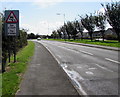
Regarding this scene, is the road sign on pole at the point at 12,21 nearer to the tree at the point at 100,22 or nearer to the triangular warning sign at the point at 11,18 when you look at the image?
the triangular warning sign at the point at 11,18

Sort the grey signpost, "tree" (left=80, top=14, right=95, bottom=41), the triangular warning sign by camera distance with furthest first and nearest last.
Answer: "tree" (left=80, top=14, right=95, bottom=41), the triangular warning sign, the grey signpost

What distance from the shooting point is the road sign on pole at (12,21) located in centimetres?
1114

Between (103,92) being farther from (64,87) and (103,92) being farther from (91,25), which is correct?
(91,25)

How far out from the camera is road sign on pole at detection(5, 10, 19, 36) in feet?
36.6

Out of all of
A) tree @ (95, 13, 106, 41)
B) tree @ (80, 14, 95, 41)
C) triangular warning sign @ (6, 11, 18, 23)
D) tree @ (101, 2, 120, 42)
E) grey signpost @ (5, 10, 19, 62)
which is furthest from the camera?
tree @ (80, 14, 95, 41)

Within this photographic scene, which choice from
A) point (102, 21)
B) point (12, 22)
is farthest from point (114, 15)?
point (12, 22)

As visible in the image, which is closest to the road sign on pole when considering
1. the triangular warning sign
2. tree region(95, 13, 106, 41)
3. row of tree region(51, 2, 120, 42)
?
the triangular warning sign

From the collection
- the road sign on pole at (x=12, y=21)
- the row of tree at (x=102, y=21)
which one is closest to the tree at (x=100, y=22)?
the row of tree at (x=102, y=21)

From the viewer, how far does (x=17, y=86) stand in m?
6.80

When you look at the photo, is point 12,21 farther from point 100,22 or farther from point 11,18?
point 100,22

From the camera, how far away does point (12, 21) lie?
1142 cm

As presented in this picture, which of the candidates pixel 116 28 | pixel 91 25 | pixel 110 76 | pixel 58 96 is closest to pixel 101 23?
pixel 91 25

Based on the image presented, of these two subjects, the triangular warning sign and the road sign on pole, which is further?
the triangular warning sign

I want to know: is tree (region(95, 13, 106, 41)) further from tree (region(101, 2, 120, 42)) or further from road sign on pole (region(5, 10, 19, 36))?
road sign on pole (region(5, 10, 19, 36))
